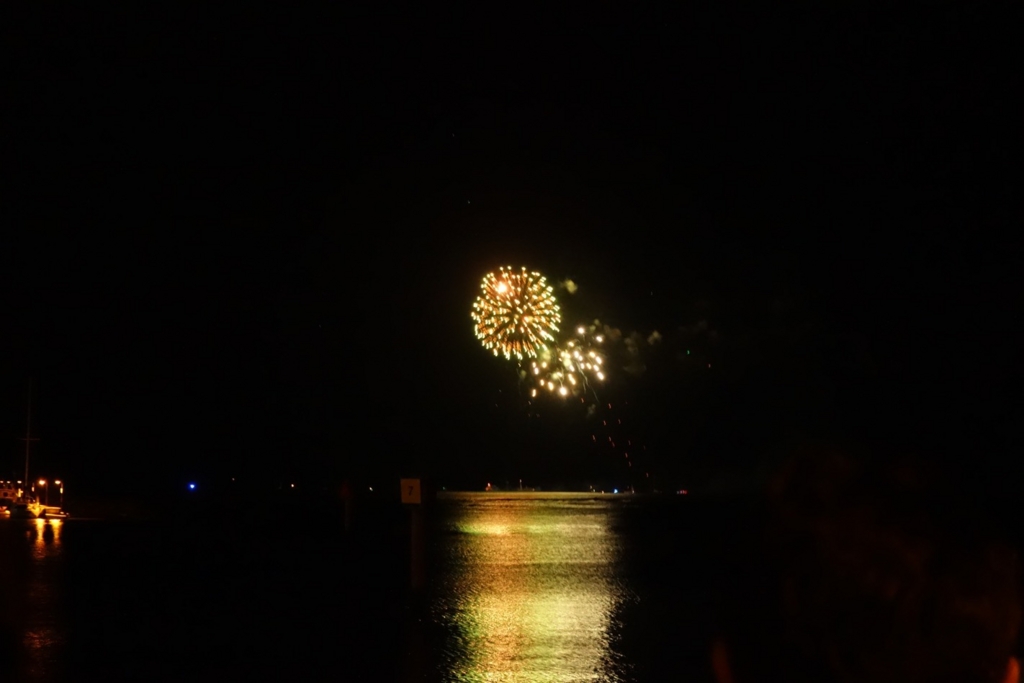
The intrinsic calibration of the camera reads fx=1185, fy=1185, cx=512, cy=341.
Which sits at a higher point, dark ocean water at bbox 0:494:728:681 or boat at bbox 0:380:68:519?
boat at bbox 0:380:68:519

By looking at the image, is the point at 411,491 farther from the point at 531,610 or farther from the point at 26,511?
the point at 26,511

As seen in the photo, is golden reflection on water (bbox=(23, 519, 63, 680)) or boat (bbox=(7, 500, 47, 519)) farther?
boat (bbox=(7, 500, 47, 519))

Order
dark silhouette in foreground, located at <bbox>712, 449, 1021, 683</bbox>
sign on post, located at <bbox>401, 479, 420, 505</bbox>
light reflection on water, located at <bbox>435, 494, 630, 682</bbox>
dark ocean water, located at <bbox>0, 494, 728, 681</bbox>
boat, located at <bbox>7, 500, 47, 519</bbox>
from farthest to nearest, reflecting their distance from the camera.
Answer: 1. boat, located at <bbox>7, 500, 47, 519</bbox>
2. sign on post, located at <bbox>401, 479, 420, 505</bbox>
3. dark ocean water, located at <bbox>0, 494, 728, 681</bbox>
4. light reflection on water, located at <bbox>435, 494, 630, 682</bbox>
5. dark silhouette in foreground, located at <bbox>712, 449, 1021, 683</bbox>

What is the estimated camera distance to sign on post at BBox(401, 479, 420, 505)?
15008 mm

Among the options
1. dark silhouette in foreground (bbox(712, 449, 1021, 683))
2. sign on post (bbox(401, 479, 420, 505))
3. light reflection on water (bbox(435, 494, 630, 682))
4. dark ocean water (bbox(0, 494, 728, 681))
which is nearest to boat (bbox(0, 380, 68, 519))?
dark ocean water (bbox(0, 494, 728, 681))

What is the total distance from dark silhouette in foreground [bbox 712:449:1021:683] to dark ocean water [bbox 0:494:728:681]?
8.27 m

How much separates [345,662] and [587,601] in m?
4.99

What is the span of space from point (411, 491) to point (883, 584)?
1370 cm

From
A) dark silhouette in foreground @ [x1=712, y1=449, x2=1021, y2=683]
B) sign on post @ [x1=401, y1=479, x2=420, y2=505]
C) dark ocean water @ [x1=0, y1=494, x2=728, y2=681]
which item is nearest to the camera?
dark silhouette in foreground @ [x1=712, y1=449, x2=1021, y2=683]

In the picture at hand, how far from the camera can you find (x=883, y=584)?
1671mm

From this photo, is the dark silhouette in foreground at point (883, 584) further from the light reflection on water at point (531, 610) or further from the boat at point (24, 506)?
the boat at point (24, 506)

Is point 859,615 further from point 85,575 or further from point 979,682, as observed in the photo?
point 85,575

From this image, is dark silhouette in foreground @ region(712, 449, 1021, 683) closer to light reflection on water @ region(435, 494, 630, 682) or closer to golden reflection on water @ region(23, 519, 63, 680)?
light reflection on water @ region(435, 494, 630, 682)

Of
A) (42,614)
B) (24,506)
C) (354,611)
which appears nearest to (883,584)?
(354,611)
